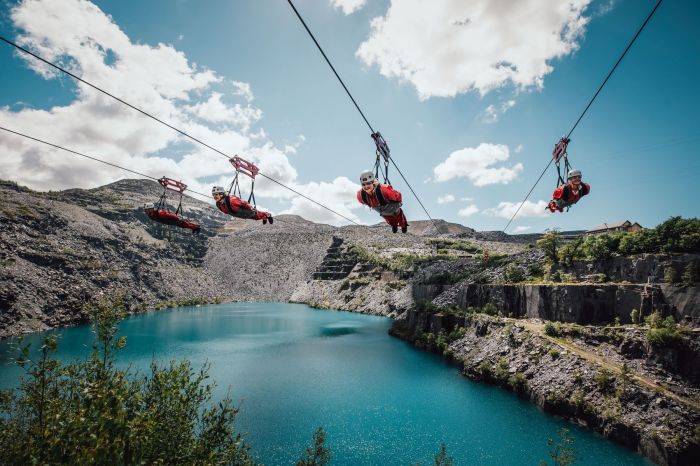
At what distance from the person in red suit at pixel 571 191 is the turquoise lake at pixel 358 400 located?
17.0m

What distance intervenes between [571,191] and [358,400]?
83.8 ft

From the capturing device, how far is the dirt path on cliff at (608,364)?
20.9 metres

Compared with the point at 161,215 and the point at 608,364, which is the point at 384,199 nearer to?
the point at 161,215

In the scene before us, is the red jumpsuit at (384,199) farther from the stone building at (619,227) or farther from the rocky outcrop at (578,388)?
the stone building at (619,227)

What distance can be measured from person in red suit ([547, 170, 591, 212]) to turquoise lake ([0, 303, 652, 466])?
55.9 feet

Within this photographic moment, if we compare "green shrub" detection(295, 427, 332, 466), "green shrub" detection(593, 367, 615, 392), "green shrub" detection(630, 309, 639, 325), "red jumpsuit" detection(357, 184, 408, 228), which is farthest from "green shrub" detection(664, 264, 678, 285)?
"green shrub" detection(295, 427, 332, 466)

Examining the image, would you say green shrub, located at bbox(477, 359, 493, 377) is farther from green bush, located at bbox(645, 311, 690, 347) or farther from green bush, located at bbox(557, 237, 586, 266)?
green bush, located at bbox(557, 237, 586, 266)

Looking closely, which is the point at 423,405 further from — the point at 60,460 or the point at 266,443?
the point at 60,460

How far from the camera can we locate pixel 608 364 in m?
25.2

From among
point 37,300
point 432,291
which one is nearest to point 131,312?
point 37,300

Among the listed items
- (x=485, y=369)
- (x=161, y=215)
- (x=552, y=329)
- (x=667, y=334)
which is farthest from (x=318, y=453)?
(x=552, y=329)

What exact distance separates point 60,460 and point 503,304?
43.4 metres

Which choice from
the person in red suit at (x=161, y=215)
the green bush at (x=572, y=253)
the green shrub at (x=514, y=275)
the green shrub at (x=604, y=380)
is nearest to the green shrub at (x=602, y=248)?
the green bush at (x=572, y=253)

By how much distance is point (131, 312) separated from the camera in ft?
253
